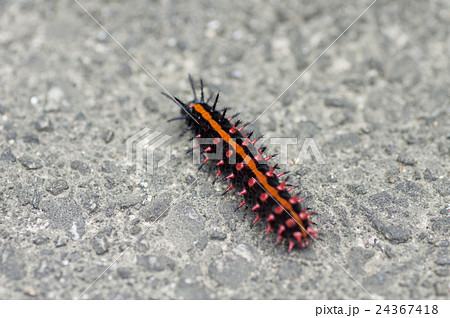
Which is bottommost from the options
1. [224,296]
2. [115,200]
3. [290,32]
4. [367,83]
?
[224,296]

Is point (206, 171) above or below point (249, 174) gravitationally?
below

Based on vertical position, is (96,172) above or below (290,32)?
below

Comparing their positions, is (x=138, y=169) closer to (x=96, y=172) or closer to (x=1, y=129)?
(x=96, y=172)

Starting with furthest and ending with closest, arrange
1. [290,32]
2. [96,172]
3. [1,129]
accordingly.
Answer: [290,32], [1,129], [96,172]

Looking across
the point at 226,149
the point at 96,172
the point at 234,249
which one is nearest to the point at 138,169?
the point at 96,172
